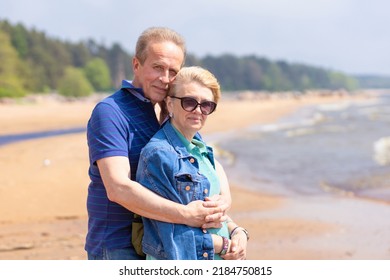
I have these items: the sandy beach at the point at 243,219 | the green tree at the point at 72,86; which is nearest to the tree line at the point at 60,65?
the green tree at the point at 72,86

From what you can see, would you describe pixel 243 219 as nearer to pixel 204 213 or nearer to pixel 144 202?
pixel 204 213

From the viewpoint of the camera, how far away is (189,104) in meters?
2.70

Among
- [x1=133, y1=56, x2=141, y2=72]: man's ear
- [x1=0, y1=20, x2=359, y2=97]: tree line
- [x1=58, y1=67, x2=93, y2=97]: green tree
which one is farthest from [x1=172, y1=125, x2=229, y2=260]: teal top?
[x1=58, y1=67, x2=93, y2=97]: green tree

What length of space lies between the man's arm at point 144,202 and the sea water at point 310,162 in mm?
8890

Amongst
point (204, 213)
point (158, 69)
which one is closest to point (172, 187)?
point (204, 213)

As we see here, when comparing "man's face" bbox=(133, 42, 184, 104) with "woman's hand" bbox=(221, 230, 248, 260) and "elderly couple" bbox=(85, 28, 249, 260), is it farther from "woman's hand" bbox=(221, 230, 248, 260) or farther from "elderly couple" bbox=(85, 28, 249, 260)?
"woman's hand" bbox=(221, 230, 248, 260)

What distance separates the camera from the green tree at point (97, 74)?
8625cm

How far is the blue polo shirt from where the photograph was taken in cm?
268

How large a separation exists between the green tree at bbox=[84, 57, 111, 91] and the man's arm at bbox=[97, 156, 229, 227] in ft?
277

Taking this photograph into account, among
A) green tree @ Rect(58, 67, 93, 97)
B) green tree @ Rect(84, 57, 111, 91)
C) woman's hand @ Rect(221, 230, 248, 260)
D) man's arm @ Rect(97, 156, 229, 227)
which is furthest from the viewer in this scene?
green tree @ Rect(84, 57, 111, 91)
